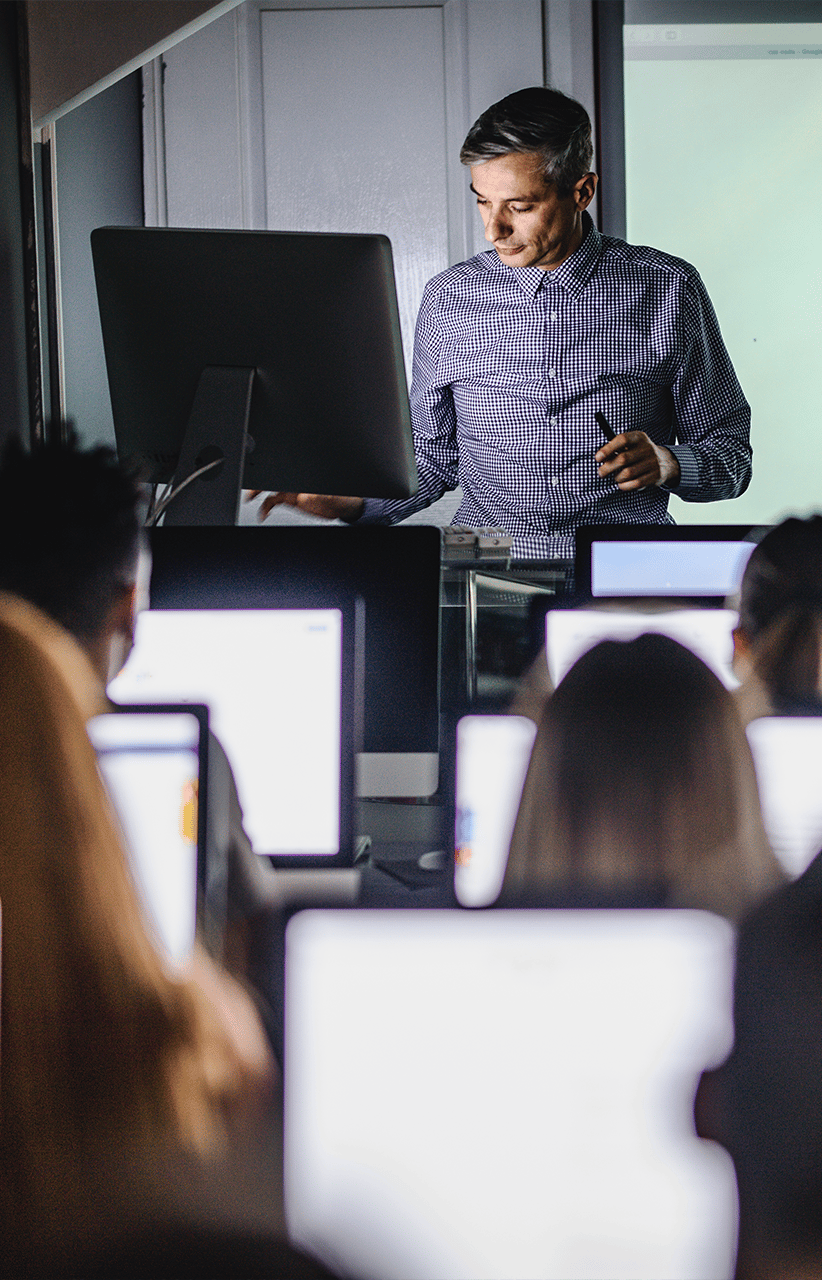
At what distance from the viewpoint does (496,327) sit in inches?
93.7

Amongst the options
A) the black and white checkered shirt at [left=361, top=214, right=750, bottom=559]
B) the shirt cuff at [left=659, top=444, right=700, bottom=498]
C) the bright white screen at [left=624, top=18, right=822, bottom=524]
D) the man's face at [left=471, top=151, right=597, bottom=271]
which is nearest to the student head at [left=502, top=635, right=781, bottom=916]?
the shirt cuff at [left=659, top=444, right=700, bottom=498]

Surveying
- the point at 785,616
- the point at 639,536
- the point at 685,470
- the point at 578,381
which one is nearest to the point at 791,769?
the point at 785,616

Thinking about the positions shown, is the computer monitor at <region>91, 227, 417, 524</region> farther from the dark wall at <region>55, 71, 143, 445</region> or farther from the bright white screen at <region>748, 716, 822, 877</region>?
the dark wall at <region>55, 71, 143, 445</region>

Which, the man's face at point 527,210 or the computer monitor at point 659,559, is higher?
the man's face at point 527,210

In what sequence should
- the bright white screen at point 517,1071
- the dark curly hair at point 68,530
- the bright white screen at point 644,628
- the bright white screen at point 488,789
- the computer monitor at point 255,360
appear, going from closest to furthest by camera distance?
the bright white screen at point 517,1071 → the dark curly hair at point 68,530 → the bright white screen at point 488,789 → the bright white screen at point 644,628 → the computer monitor at point 255,360

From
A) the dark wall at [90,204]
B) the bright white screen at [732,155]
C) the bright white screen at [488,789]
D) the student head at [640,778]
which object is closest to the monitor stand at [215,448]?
the bright white screen at [488,789]

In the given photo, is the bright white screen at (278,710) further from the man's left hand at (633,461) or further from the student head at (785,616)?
the man's left hand at (633,461)

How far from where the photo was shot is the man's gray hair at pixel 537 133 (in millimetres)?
2193

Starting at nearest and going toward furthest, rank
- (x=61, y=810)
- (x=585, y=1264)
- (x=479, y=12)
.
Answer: (x=585, y=1264) → (x=61, y=810) → (x=479, y=12)

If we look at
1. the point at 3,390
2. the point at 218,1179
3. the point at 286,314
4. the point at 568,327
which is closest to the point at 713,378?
the point at 568,327

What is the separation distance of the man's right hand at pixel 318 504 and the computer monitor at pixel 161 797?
83 centimetres

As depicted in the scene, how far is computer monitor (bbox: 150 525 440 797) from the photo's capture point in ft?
4.56

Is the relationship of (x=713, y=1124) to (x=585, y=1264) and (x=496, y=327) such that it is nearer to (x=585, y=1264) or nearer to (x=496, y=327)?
(x=585, y=1264)

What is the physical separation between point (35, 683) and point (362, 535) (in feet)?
2.33
